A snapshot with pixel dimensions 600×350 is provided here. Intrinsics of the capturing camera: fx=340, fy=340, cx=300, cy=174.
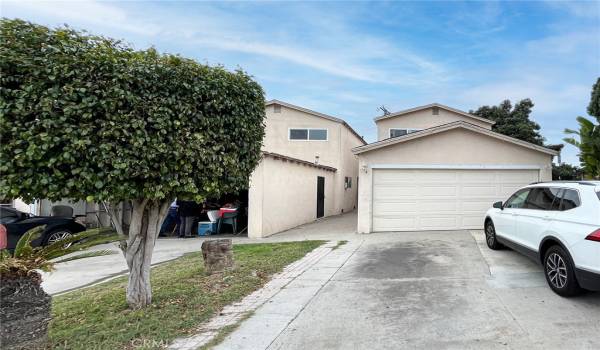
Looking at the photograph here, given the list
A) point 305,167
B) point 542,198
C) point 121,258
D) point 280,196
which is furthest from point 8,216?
point 542,198

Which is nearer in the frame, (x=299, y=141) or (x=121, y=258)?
(x=121, y=258)

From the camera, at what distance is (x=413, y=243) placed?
9359 millimetres

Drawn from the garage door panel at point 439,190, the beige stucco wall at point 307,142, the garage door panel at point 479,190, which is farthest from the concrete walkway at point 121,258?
the beige stucco wall at point 307,142

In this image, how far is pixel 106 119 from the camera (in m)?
3.53

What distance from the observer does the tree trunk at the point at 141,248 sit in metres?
4.55

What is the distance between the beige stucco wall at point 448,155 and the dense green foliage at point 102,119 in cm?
799

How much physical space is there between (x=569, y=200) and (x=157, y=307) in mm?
6141

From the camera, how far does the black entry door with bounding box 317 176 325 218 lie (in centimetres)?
1733

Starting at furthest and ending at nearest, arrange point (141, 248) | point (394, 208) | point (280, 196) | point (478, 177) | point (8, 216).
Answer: point (280, 196)
point (394, 208)
point (478, 177)
point (8, 216)
point (141, 248)

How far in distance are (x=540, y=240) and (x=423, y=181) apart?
6.21 m

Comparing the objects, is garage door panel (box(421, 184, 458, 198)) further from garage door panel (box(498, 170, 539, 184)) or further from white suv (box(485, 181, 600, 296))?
white suv (box(485, 181, 600, 296))

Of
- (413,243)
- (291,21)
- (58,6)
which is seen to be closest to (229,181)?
(58,6)

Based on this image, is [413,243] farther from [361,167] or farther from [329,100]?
[329,100]

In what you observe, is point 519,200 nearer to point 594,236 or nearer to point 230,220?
point 594,236
